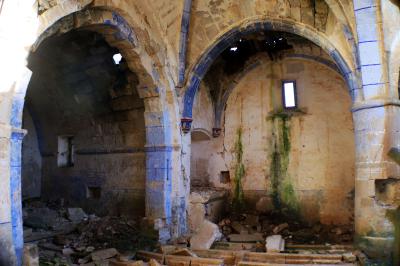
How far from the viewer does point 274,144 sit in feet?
30.4

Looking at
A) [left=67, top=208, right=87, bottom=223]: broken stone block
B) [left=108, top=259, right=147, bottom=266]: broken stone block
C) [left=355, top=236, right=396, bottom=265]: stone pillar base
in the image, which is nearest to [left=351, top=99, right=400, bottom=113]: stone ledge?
[left=355, top=236, right=396, bottom=265]: stone pillar base

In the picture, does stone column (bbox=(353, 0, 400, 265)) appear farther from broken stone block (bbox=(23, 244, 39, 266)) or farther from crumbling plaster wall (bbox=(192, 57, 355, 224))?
broken stone block (bbox=(23, 244, 39, 266))

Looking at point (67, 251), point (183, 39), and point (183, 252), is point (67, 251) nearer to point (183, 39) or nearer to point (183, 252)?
point (183, 252)

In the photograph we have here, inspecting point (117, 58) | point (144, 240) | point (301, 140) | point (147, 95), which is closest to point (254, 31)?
point (147, 95)

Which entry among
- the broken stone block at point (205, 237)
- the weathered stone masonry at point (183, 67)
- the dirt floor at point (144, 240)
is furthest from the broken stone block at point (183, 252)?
the weathered stone masonry at point (183, 67)

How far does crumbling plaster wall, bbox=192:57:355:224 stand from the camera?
8.55 m

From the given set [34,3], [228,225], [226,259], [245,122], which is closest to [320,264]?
[226,259]

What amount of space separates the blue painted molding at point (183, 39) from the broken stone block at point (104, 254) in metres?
3.46

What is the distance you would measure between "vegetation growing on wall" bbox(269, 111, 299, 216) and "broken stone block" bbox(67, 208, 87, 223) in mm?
4576

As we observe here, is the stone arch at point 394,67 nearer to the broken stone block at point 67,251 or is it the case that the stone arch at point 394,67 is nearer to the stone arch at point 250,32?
the stone arch at point 250,32

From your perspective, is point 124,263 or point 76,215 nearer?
point 124,263

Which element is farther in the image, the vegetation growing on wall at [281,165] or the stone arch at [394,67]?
the vegetation growing on wall at [281,165]

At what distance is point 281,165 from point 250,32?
357 cm

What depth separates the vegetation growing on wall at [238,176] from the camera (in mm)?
9422
